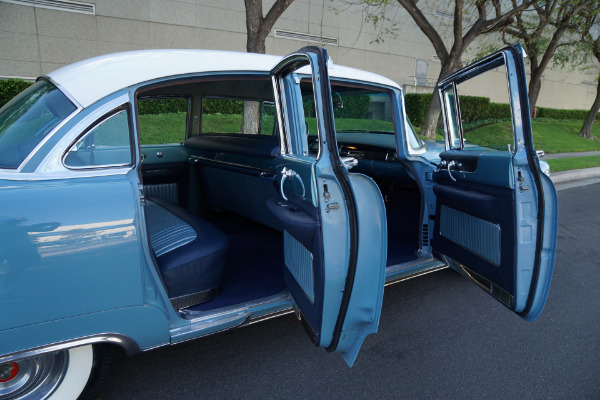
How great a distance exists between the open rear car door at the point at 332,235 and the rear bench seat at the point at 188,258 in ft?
1.67

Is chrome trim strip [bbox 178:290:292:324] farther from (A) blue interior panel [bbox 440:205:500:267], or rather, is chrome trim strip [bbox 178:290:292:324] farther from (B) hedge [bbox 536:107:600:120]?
(B) hedge [bbox 536:107:600:120]

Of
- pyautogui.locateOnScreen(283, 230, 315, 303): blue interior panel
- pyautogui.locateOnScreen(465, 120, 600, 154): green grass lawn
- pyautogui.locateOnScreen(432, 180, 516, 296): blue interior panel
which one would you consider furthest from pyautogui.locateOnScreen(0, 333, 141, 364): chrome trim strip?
pyautogui.locateOnScreen(465, 120, 600, 154): green grass lawn

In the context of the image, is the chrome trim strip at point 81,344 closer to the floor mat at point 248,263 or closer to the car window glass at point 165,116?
the floor mat at point 248,263

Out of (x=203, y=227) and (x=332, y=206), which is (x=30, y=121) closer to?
(x=203, y=227)

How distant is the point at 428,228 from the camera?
3.31 metres

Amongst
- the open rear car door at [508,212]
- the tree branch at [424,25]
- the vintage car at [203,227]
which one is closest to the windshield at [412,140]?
the vintage car at [203,227]

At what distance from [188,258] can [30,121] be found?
1057 mm

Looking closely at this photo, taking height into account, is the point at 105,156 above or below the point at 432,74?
below

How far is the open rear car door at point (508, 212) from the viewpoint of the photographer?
2.33 meters

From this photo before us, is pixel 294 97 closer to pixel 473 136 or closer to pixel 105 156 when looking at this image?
pixel 105 156

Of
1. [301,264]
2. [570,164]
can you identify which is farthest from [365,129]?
[570,164]

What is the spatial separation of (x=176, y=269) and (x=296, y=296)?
717 millimetres

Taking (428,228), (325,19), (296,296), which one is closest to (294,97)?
(296,296)

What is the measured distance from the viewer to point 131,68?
2109 mm
